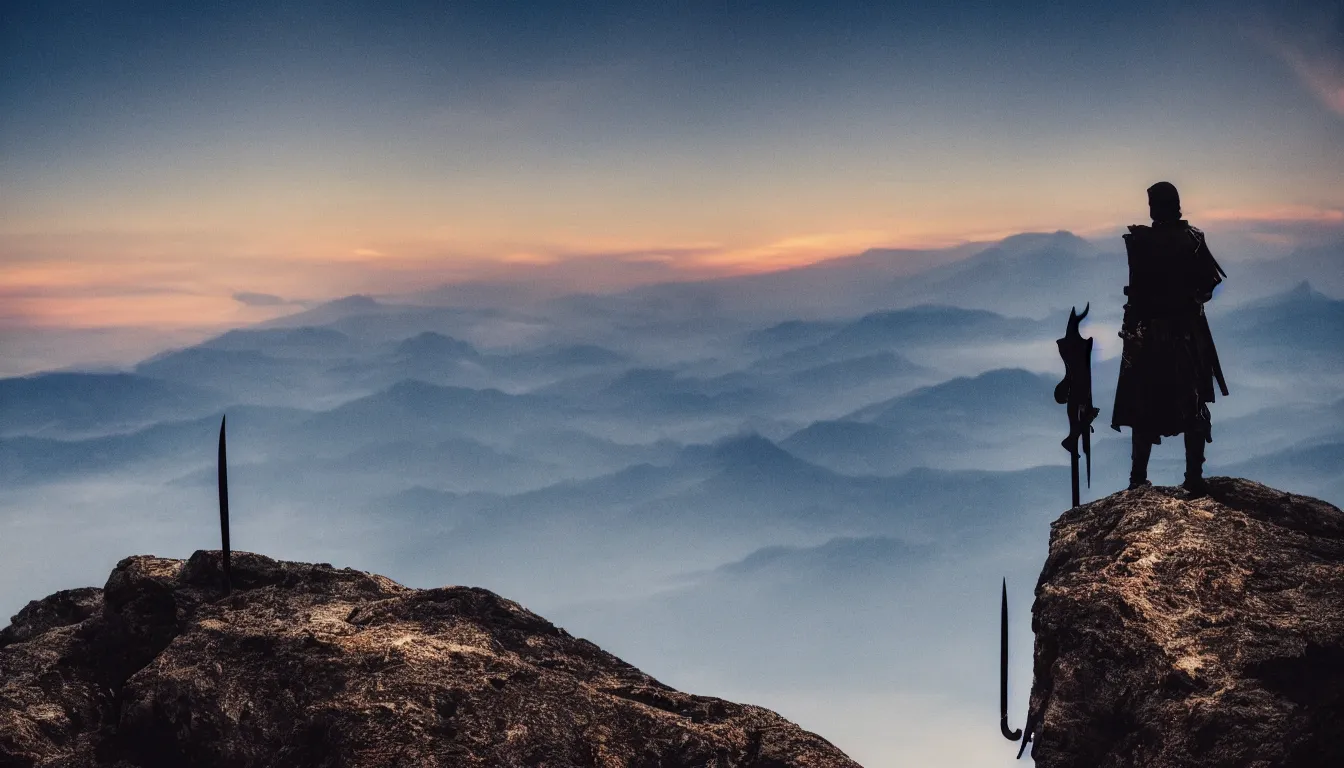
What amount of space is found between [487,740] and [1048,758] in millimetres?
5471

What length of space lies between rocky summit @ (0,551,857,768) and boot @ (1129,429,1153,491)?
630 cm

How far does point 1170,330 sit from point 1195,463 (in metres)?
1.69

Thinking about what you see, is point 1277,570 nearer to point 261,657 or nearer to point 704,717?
point 704,717

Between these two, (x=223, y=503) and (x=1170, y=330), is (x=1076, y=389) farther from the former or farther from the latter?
(x=223, y=503)

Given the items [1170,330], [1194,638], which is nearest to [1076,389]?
[1170,330]

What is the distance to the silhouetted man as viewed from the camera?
15.5 m

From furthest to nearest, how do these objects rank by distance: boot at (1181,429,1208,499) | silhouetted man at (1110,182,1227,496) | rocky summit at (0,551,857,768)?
silhouetted man at (1110,182,1227,496), boot at (1181,429,1208,499), rocky summit at (0,551,857,768)

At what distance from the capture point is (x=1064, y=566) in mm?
14234

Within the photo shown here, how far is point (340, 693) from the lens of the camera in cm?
1147

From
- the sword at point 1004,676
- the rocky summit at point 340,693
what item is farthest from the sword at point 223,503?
the sword at point 1004,676

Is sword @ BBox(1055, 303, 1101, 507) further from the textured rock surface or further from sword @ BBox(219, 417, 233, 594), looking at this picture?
sword @ BBox(219, 417, 233, 594)

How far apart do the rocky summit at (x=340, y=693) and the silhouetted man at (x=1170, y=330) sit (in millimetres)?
6519

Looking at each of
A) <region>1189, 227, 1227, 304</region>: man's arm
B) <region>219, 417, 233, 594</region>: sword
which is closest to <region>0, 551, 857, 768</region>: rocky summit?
<region>219, 417, 233, 594</region>: sword

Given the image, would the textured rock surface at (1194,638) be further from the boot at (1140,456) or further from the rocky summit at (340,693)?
the rocky summit at (340,693)
